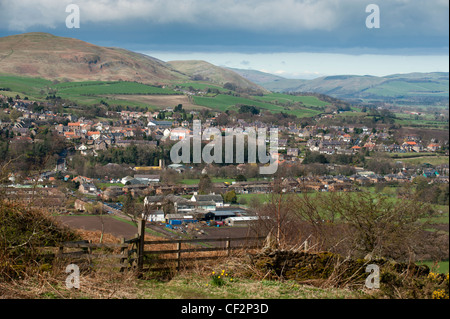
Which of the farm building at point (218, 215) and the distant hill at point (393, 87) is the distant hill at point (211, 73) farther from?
the farm building at point (218, 215)

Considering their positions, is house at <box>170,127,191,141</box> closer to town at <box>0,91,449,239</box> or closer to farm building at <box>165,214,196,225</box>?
town at <box>0,91,449,239</box>

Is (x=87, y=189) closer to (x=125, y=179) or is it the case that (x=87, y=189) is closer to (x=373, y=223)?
(x=125, y=179)

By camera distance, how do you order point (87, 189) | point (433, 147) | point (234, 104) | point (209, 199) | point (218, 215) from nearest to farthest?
point (218, 215) → point (87, 189) → point (209, 199) → point (433, 147) → point (234, 104)

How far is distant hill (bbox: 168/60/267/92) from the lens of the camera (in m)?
104

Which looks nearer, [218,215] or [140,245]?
[140,245]

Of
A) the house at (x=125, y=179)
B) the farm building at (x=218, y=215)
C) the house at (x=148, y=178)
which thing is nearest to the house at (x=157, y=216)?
the farm building at (x=218, y=215)

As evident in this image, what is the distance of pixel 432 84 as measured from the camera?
7756 centimetres

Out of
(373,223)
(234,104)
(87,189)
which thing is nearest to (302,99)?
(234,104)

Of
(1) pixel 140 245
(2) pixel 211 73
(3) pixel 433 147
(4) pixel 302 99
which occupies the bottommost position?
(1) pixel 140 245

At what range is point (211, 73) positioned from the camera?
116 metres

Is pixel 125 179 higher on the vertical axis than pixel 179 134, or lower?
lower

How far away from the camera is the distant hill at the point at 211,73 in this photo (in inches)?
4096
